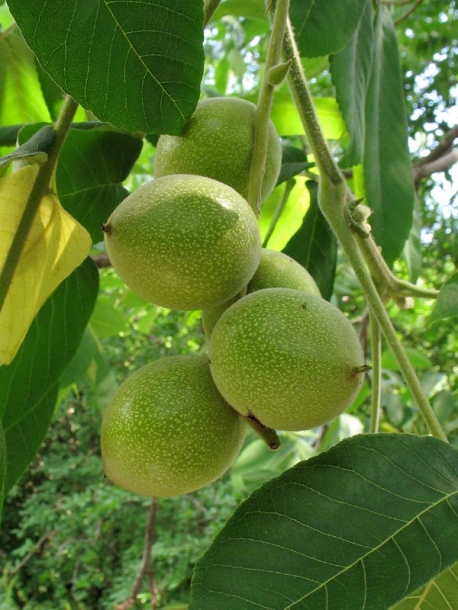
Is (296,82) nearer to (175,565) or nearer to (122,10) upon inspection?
(122,10)

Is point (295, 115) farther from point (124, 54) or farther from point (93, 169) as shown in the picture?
point (124, 54)

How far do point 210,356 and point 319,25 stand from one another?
2.22 feet

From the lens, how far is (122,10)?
80 centimetres

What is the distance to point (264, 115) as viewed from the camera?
107 cm

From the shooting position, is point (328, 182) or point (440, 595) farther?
point (328, 182)

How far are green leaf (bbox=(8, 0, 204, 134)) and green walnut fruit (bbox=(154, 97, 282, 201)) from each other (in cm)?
14

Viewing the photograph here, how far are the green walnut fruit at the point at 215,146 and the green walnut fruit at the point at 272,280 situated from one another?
0.47 feet

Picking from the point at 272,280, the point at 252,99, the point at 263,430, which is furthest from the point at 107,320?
the point at 263,430

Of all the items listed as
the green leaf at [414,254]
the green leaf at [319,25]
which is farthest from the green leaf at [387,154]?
the green leaf at [319,25]

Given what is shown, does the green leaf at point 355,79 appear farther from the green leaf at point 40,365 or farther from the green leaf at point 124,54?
the green leaf at point 40,365

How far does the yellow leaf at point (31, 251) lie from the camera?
0.95m

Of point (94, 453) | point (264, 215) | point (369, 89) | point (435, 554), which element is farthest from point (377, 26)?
point (94, 453)

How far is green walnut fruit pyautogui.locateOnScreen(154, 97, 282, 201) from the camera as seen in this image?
1.07 m

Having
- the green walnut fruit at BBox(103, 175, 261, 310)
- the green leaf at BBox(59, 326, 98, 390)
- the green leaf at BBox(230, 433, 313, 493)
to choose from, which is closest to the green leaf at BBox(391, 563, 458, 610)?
the green walnut fruit at BBox(103, 175, 261, 310)
